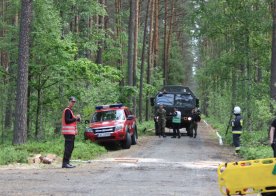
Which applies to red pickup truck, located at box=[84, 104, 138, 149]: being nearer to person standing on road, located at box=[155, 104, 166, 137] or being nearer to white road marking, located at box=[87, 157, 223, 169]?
white road marking, located at box=[87, 157, 223, 169]

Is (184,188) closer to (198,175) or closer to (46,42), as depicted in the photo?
(198,175)

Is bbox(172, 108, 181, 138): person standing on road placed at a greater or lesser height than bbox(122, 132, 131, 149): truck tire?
greater

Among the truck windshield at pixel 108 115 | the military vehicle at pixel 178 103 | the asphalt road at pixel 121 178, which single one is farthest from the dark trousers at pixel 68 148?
the military vehicle at pixel 178 103

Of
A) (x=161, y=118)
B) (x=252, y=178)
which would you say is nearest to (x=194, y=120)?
(x=161, y=118)

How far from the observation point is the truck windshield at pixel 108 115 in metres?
20.7

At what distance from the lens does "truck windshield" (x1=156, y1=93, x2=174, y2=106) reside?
2955 centimetres

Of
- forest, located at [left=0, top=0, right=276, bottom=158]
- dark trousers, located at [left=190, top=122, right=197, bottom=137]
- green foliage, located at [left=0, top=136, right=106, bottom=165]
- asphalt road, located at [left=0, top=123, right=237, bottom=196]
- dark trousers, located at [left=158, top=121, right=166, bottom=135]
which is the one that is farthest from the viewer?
dark trousers, located at [left=190, top=122, right=197, bottom=137]

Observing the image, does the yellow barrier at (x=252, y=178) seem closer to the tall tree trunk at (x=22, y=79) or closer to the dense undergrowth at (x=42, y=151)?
the dense undergrowth at (x=42, y=151)

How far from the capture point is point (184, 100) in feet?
97.5

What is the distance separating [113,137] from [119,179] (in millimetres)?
8602

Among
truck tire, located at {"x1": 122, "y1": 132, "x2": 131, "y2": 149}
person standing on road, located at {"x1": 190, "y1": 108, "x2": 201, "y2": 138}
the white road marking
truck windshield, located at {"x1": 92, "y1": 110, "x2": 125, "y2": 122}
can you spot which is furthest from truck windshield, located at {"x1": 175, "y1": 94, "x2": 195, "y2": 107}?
the white road marking

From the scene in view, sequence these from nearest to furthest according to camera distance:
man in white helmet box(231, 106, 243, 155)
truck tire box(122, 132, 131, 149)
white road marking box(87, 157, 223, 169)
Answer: white road marking box(87, 157, 223, 169) → man in white helmet box(231, 106, 243, 155) → truck tire box(122, 132, 131, 149)

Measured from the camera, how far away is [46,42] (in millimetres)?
20219

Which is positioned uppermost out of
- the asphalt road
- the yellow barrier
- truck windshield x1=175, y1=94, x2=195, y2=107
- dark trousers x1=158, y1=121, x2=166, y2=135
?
truck windshield x1=175, y1=94, x2=195, y2=107
